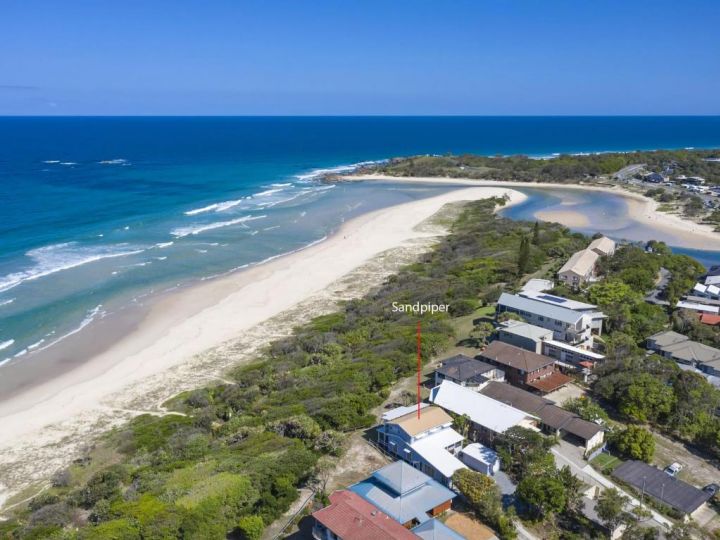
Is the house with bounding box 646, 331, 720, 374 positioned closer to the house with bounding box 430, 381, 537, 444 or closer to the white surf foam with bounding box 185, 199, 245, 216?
the house with bounding box 430, 381, 537, 444

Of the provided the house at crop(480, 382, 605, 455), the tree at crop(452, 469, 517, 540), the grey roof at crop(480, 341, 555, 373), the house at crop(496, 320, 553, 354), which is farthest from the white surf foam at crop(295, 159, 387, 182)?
the tree at crop(452, 469, 517, 540)

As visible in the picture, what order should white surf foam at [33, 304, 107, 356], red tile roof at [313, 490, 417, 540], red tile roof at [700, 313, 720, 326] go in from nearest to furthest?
1. red tile roof at [313, 490, 417, 540]
2. red tile roof at [700, 313, 720, 326]
3. white surf foam at [33, 304, 107, 356]

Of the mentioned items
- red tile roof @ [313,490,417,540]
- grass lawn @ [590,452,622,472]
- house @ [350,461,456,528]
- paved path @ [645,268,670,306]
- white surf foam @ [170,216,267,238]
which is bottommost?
white surf foam @ [170,216,267,238]

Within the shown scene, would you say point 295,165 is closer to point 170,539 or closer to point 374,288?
point 374,288

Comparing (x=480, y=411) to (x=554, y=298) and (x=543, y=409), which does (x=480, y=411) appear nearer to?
(x=543, y=409)

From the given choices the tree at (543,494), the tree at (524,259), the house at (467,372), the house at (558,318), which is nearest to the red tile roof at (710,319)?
the house at (558,318)

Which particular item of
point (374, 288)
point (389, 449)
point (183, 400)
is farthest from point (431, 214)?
point (389, 449)

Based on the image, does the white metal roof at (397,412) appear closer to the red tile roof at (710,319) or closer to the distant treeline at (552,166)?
the red tile roof at (710,319)
